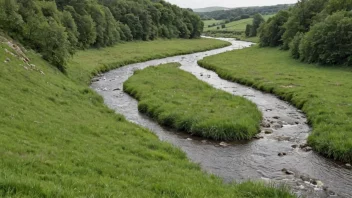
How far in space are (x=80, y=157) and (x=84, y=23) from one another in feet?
209

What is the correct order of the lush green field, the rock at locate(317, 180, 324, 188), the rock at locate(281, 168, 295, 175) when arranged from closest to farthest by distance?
1. the rock at locate(317, 180, 324, 188)
2. the rock at locate(281, 168, 295, 175)
3. the lush green field

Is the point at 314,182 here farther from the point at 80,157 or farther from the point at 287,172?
the point at 80,157

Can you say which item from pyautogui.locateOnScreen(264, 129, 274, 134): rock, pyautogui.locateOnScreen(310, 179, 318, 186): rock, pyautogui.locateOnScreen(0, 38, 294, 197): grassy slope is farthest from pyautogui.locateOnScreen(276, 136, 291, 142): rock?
pyautogui.locateOnScreen(0, 38, 294, 197): grassy slope

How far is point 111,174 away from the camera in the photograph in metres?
13.7

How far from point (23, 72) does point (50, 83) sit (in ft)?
8.74

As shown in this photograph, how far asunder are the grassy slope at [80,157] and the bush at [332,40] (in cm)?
4065

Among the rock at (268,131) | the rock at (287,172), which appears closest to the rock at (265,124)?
the rock at (268,131)

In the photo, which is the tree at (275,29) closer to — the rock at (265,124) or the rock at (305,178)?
the rock at (265,124)

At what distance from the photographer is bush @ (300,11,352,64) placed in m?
51.7

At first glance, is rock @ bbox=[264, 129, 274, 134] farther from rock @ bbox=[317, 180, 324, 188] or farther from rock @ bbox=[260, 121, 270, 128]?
rock @ bbox=[317, 180, 324, 188]

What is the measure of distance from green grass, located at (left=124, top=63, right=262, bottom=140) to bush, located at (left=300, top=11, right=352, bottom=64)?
2409 centimetres

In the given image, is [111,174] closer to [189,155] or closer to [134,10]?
[189,155]

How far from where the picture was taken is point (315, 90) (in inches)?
1465

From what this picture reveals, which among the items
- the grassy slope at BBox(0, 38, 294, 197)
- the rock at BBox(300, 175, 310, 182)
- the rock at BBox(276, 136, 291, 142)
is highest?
the grassy slope at BBox(0, 38, 294, 197)
